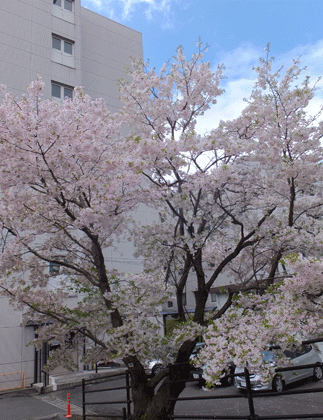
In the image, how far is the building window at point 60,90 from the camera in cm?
1946

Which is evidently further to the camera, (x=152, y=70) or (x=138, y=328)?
(x=152, y=70)

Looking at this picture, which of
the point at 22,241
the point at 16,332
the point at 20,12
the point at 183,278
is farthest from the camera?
the point at 20,12

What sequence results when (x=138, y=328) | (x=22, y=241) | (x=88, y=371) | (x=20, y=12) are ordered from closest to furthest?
1. (x=138, y=328)
2. (x=22, y=241)
3. (x=88, y=371)
4. (x=20, y=12)

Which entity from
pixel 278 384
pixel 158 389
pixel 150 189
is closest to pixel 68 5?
pixel 150 189

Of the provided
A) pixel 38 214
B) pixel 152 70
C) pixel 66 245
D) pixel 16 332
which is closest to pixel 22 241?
pixel 38 214

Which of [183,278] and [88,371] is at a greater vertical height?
[183,278]

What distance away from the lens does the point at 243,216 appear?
8.86 meters

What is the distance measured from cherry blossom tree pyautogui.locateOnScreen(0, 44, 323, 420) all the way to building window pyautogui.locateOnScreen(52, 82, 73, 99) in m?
12.5

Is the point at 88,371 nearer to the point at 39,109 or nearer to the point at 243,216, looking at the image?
the point at 243,216

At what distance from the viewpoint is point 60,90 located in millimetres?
19656

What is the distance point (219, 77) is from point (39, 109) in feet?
14.5

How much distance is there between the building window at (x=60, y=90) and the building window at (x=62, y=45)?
2487 millimetres

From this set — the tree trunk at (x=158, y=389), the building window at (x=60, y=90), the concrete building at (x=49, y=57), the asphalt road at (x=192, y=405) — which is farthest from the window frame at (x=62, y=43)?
the tree trunk at (x=158, y=389)

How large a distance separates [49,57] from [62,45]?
1.73 meters
